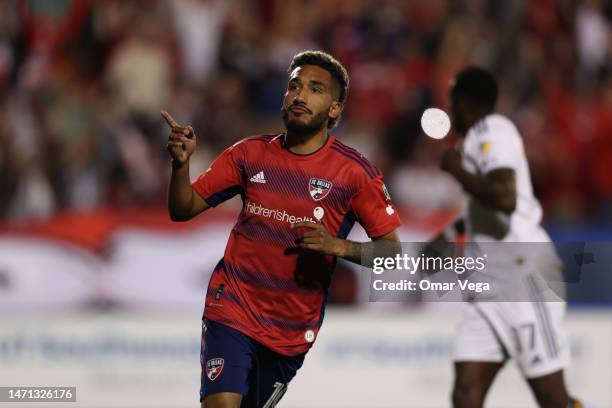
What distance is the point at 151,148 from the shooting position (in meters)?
11.6

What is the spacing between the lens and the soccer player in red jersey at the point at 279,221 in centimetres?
557

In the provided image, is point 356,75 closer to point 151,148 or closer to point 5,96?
point 151,148

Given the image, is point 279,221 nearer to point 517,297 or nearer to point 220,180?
point 220,180

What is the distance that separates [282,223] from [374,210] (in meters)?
0.47

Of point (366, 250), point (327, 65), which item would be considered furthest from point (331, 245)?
point (327, 65)

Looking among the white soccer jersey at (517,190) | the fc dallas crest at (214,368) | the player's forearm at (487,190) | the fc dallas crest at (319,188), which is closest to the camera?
the fc dallas crest at (214,368)

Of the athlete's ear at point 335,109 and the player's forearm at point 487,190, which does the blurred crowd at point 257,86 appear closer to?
the player's forearm at point 487,190

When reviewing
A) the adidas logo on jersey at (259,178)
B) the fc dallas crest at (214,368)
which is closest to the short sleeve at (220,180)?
the adidas logo on jersey at (259,178)

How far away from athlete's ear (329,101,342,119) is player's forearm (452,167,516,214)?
103cm

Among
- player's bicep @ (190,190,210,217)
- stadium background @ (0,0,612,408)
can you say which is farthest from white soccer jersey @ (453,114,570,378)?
stadium background @ (0,0,612,408)

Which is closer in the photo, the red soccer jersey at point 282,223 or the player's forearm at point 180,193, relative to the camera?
the player's forearm at point 180,193

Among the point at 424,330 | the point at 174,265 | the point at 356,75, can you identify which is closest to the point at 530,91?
the point at 356,75

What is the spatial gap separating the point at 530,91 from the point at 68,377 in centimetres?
626

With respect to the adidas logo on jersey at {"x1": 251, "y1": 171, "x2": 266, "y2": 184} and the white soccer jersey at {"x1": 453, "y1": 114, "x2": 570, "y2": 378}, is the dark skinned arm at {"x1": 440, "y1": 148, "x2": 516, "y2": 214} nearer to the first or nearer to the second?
the white soccer jersey at {"x1": 453, "y1": 114, "x2": 570, "y2": 378}
